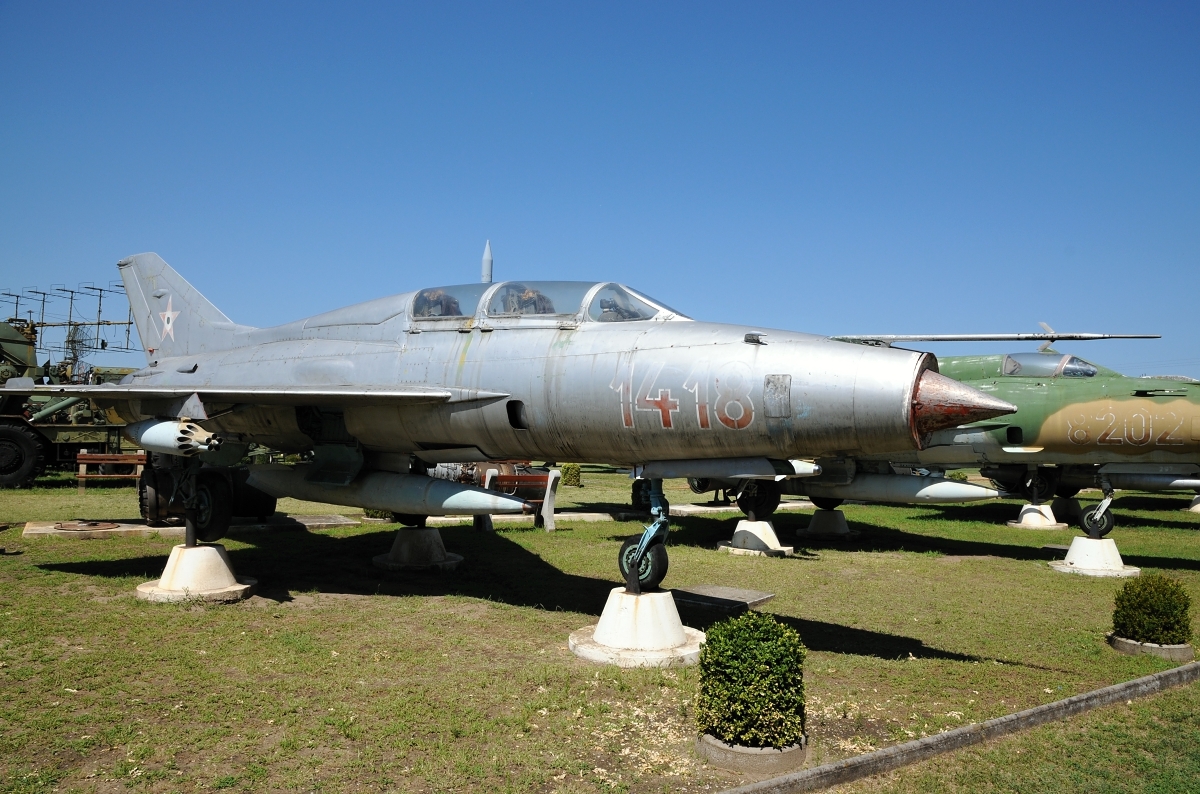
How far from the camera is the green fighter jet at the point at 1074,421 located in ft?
42.0

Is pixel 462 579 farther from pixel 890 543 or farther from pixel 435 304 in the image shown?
pixel 890 543

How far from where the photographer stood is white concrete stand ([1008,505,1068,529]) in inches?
747

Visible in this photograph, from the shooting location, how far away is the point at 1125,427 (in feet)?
42.7

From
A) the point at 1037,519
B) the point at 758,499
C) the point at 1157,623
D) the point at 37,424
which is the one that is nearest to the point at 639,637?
the point at 1157,623

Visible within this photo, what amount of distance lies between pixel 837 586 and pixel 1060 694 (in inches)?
192

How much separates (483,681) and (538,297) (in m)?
4.04

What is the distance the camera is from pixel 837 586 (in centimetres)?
1141

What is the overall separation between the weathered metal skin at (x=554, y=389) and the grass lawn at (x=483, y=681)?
6.50 ft

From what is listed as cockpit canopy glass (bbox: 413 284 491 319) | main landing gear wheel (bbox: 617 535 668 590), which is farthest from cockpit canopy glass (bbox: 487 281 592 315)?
main landing gear wheel (bbox: 617 535 668 590)

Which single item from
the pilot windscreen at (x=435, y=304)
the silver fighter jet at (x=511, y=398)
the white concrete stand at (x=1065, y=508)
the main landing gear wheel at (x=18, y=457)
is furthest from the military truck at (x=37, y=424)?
the white concrete stand at (x=1065, y=508)

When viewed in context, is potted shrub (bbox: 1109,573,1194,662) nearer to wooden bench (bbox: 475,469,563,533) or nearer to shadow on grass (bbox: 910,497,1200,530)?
wooden bench (bbox: 475,469,563,533)

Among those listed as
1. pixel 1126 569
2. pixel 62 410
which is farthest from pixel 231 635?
pixel 62 410

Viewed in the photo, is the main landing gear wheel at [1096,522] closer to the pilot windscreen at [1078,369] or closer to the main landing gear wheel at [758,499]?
the pilot windscreen at [1078,369]

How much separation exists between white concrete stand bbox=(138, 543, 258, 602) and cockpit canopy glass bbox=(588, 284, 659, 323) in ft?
17.4
